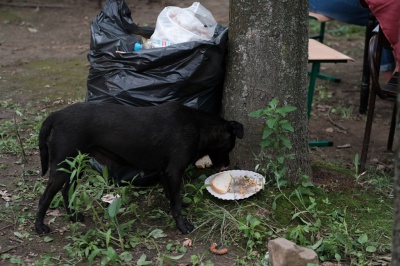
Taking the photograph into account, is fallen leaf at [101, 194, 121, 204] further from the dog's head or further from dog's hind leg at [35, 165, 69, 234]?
the dog's head

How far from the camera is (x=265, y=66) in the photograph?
4086 mm

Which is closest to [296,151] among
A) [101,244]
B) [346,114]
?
[101,244]

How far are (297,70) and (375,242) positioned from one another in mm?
1218

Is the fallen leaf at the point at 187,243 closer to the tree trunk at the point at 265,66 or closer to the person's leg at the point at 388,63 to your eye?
the tree trunk at the point at 265,66

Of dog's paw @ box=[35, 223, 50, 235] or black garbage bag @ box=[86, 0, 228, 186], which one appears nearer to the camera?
dog's paw @ box=[35, 223, 50, 235]

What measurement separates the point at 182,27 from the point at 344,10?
315 centimetres

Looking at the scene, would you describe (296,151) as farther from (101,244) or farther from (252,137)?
(101,244)

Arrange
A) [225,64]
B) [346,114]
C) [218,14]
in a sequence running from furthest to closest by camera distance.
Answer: [218,14] < [346,114] < [225,64]

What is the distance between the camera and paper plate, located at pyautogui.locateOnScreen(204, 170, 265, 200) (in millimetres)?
3979

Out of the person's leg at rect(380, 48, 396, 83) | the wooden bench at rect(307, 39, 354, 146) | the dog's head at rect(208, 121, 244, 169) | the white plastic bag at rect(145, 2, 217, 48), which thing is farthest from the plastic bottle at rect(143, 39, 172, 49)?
the person's leg at rect(380, 48, 396, 83)

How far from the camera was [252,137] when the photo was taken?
165 inches

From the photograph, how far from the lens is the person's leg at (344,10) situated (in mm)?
6863

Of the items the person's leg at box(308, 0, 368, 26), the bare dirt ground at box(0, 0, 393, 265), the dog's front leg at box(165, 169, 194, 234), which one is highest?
the person's leg at box(308, 0, 368, 26)

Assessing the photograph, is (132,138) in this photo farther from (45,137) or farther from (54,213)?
(54,213)
